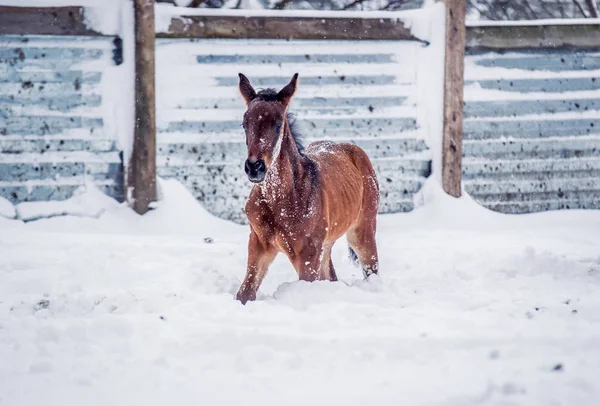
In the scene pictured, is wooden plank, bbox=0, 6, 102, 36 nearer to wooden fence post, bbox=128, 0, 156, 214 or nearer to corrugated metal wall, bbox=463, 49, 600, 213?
wooden fence post, bbox=128, 0, 156, 214

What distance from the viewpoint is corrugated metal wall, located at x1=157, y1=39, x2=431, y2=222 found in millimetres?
8516

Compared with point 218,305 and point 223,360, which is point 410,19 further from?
point 223,360

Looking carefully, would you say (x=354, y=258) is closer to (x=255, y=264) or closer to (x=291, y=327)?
(x=255, y=264)

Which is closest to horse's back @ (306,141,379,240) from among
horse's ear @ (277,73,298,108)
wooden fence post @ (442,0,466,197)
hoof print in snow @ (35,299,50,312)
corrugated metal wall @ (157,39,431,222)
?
horse's ear @ (277,73,298,108)

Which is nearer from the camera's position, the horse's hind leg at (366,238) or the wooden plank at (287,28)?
the horse's hind leg at (366,238)

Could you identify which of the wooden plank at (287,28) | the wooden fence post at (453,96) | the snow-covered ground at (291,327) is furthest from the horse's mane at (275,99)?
the wooden fence post at (453,96)

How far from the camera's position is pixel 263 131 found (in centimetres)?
469

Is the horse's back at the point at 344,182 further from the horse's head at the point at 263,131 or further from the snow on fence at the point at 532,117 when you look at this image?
the snow on fence at the point at 532,117

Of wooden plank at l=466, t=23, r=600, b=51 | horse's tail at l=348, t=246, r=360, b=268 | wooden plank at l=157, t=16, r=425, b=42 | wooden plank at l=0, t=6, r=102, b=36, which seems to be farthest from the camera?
wooden plank at l=466, t=23, r=600, b=51

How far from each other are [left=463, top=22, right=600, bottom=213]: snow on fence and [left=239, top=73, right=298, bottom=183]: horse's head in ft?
15.7

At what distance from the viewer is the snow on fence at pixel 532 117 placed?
9.20 metres

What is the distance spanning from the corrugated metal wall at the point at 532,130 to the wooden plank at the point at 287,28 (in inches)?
43.5

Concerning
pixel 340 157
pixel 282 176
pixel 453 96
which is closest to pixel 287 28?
pixel 453 96

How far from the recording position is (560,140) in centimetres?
939
